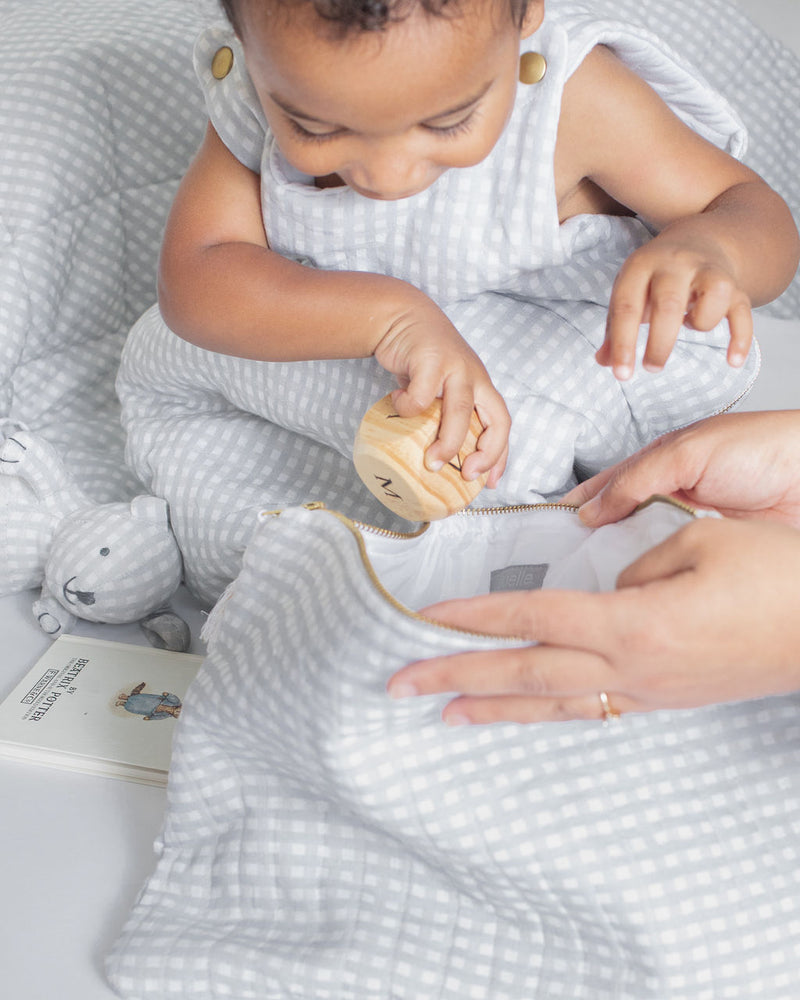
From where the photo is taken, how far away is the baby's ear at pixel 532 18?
737 mm

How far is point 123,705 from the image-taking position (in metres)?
0.97

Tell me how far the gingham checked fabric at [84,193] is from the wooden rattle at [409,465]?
Answer: 0.51 meters

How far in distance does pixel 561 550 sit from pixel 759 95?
0.75 meters

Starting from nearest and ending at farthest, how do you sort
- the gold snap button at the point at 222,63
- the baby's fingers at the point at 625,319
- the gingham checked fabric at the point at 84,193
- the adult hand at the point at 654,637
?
1. the adult hand at the point at 654,637
2. the baby's fingers at the point at 625,319
3. the gold snap button at the point at 222,63
4. the gingham checked fabric at the point at 84,193

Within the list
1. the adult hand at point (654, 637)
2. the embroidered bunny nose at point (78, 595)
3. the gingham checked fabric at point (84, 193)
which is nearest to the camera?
the adult hand at point (654, 637)

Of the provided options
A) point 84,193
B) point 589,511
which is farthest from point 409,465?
point 84,193

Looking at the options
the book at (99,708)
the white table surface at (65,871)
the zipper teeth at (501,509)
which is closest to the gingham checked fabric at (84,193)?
the book at (99,708)

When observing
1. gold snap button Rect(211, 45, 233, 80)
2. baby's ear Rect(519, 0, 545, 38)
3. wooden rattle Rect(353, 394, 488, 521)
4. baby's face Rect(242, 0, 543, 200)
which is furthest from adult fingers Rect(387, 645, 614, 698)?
gold snap button Rect(211, 45, 233, 80)

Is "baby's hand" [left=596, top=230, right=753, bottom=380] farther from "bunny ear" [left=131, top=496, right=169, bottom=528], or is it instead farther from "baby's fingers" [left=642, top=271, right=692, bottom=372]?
"bunny ear" [left=131, top=496, right=169, bottom=528]

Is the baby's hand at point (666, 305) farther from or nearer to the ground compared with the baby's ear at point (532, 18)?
nearer to the ground

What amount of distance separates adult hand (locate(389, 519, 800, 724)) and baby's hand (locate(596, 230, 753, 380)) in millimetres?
125

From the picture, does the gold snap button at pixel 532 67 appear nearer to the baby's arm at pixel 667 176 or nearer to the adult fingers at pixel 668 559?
the baby's arm at pixel 667 176

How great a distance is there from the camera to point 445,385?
78 cm

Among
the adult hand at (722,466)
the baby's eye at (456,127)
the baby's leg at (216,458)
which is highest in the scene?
the baby's eye at (456,127)
